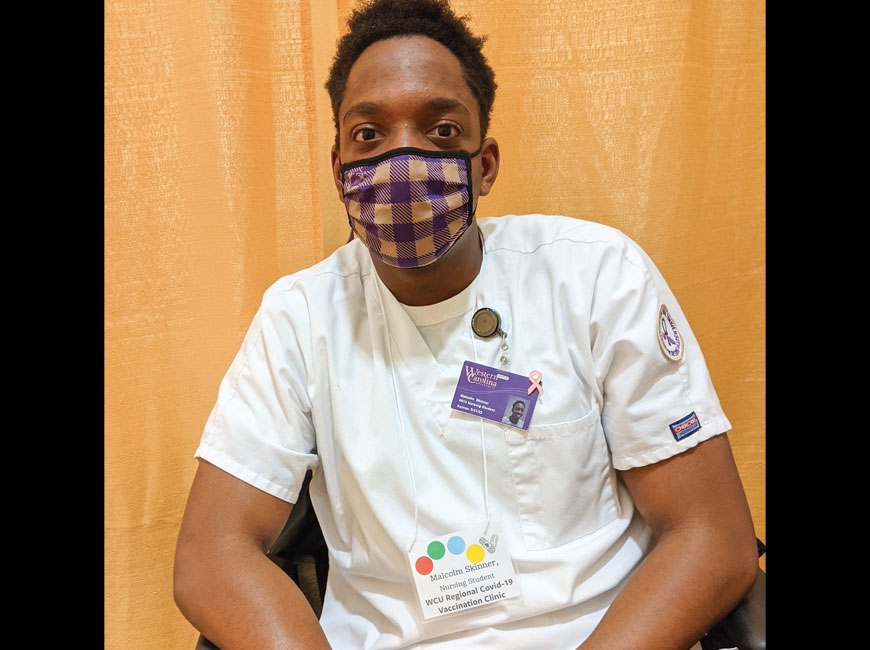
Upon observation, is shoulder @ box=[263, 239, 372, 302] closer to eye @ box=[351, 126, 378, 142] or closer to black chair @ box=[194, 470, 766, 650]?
eye @ box=[351, 126, 378, 142]

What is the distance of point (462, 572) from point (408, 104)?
883 millimetres

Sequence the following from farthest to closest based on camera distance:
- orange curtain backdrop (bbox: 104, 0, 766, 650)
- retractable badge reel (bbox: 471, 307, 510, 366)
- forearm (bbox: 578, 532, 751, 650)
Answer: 1. orange curtain backdrop (bbox: 104, 0, 766, 650)
2. retractable badge reel (bbox: 471, 307, 510, 366)
3. forearm (bbox: 578, 532, 751, 650)

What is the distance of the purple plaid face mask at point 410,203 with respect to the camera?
54.1 inches

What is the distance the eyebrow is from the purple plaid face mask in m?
0.10

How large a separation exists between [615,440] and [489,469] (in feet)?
0.80

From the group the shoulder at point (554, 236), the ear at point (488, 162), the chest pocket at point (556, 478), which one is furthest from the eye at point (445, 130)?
the chest pocket at point (556, 478)

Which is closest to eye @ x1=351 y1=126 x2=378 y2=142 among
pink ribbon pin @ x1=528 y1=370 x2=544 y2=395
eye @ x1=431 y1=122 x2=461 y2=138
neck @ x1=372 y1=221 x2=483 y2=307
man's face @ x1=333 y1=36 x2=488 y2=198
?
man's face @ x1=333 y1=36 x2=488 y2=198

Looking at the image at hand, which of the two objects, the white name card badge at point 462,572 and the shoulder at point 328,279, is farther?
the shoulder at point 328,279

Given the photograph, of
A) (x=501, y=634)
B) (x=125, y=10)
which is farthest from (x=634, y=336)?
(x=125, y=10)

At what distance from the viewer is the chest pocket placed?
141 cm

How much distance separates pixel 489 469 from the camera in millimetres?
1427

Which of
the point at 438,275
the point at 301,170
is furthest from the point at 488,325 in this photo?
the point at 301,170

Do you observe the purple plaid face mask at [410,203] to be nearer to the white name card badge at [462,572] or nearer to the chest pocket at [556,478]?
the chest pocket at [556,478]

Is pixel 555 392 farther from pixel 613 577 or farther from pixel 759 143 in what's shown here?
pixel 759 143
